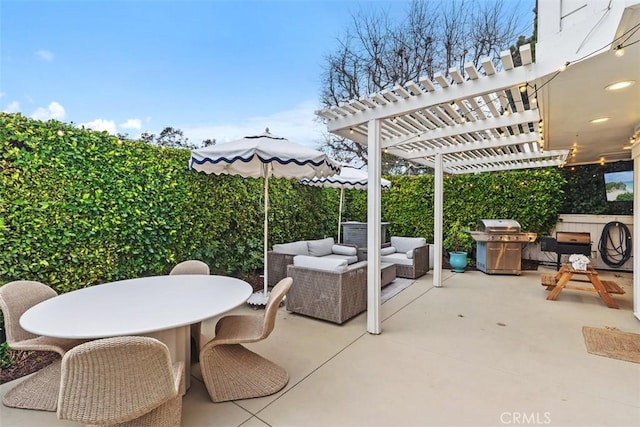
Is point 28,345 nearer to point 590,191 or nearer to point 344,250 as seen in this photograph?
point 344,250

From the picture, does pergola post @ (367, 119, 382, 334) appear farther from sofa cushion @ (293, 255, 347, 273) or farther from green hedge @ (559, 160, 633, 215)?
green hedge @ (559, 160, 633, 215)

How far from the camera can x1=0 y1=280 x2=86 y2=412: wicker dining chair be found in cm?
227

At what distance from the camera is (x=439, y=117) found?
4.28 metres

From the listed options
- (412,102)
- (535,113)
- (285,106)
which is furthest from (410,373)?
(285,106)

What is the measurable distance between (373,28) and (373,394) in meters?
13.3

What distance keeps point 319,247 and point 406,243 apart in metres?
2.13

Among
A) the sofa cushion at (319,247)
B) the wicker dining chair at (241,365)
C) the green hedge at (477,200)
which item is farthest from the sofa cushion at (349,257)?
the wicker dining chair at (241,365)

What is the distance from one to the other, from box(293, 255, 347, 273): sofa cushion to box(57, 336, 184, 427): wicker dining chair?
2.60 meters

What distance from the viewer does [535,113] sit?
396 cm

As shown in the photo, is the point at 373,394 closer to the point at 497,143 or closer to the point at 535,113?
the point at 535,113

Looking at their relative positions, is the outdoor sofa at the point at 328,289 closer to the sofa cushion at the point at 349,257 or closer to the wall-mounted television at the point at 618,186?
the sofa cushion at the point at 349,257

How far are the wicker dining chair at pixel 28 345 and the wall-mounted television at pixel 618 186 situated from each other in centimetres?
998

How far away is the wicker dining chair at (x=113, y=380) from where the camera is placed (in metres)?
1.52

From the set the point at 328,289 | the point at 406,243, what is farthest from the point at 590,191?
the point at 328,289
